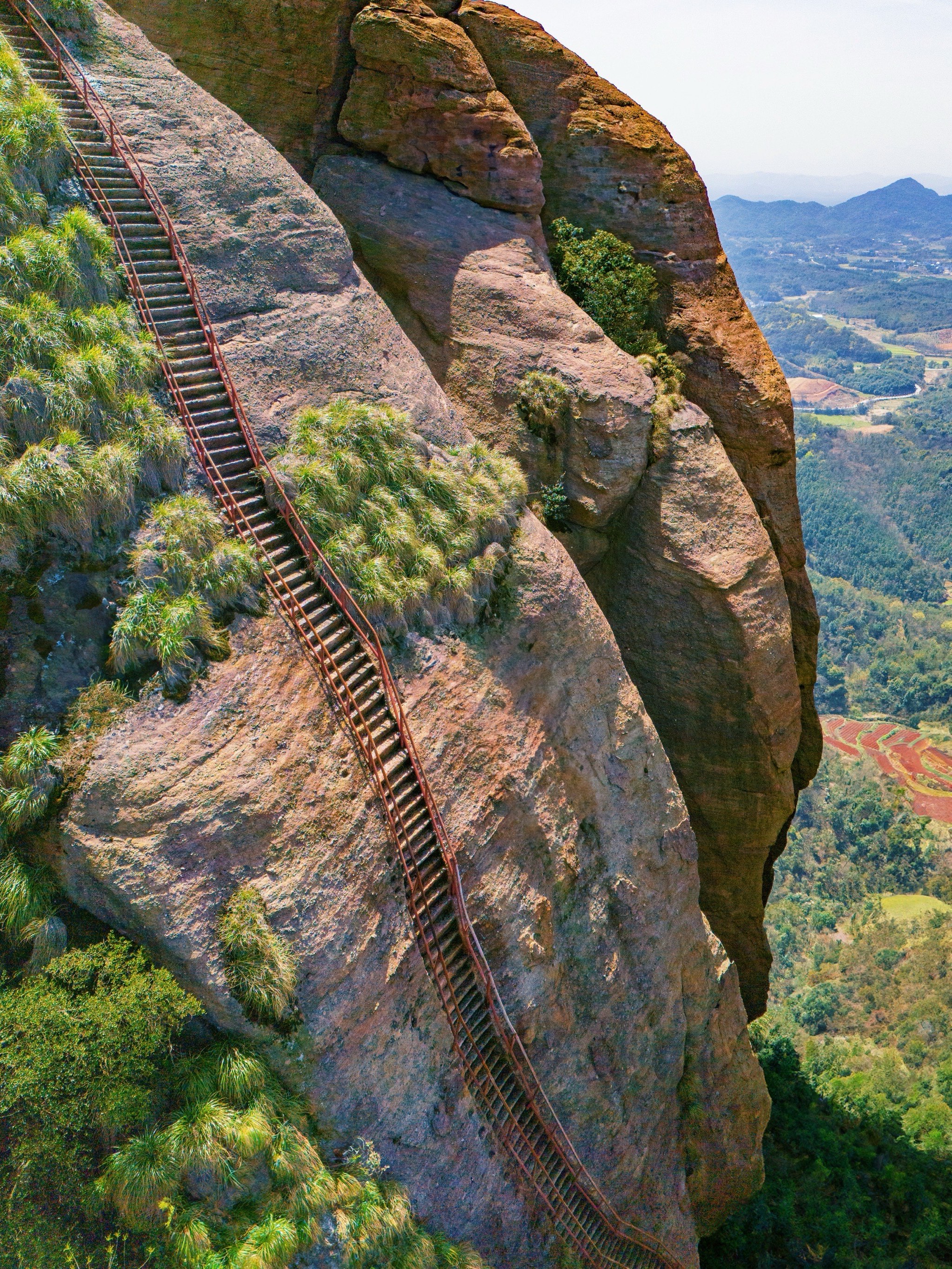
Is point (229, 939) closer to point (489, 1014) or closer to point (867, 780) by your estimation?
point (489, 1014)

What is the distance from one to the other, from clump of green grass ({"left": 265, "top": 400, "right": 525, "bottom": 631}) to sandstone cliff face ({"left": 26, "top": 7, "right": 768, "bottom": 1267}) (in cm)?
71

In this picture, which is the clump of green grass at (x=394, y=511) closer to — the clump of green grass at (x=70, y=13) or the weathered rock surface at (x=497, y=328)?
the weathered rock surface at (x=497, y=328)

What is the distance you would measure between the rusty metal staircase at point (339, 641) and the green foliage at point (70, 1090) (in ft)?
15.0

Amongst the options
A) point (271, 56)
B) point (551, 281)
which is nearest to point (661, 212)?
point (551, 281)

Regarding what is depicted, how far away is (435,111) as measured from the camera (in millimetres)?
21531

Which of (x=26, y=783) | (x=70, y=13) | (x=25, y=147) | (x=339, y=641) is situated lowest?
(x=26, y=783)

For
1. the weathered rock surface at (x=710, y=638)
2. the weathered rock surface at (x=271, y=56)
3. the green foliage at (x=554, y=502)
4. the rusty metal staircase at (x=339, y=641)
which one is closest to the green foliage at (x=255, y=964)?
the rusty metal staircase at (x=339, y=641)

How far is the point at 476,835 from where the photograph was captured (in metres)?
15.4

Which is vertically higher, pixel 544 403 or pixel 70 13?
pixel 70 13

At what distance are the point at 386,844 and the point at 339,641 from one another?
11.9 feet

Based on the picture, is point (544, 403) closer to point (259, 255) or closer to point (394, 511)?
point (394, 511)

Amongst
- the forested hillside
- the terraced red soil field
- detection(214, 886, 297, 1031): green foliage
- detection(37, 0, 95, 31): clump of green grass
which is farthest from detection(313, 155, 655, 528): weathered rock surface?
the terraced red soil field

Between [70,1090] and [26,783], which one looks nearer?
[70,1090]

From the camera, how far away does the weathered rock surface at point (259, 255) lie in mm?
16984
